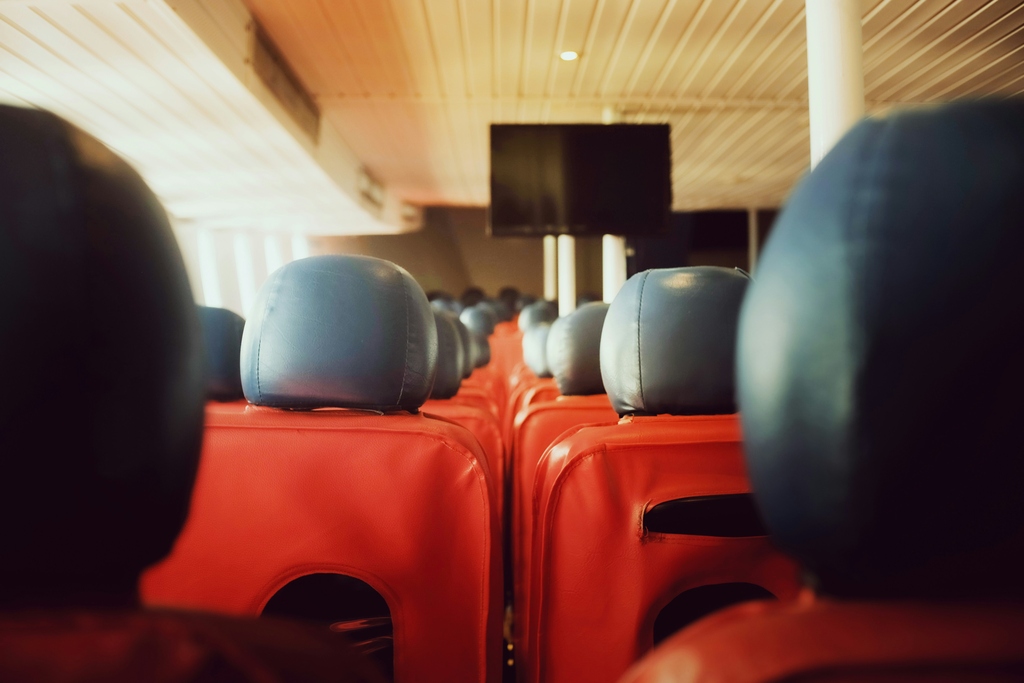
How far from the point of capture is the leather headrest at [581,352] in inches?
71.3

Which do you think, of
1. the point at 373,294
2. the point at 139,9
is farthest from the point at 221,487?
the point at 139,9

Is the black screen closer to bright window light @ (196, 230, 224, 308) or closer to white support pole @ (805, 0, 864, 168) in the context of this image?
white support pole @ (805, 0, 864, 168)

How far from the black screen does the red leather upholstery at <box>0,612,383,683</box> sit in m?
4.85

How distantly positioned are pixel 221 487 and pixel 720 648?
0.80 m

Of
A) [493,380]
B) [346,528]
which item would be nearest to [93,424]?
[346,528]

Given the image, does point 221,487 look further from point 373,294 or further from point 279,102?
point 279,102

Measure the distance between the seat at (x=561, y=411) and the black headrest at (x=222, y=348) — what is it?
0.70m

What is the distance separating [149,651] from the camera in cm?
35

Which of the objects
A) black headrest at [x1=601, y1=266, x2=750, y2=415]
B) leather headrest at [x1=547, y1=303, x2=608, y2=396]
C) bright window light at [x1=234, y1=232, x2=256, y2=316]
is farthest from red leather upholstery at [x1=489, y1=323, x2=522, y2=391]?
bright window light at [x1=234, y1=232, x2=256, y2=316]


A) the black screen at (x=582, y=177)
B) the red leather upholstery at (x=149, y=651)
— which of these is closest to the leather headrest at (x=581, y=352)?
the red leather upholstery at (x=149, y=651)

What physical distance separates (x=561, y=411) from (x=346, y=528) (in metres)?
0.73

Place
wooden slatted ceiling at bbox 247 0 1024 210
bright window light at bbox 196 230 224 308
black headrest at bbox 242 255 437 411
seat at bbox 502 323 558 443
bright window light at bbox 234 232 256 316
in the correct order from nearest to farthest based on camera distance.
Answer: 1. black headrest at bbox 242 255 437 411
2. seat at bbox 502 323 558 443
3. wooden slatted ceiling at bbox 247 0 1024 210
4. bright window light at bbox 196 230 224 308
5. bright window light at bbox 234 232 256 316

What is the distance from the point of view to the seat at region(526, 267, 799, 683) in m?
0.92

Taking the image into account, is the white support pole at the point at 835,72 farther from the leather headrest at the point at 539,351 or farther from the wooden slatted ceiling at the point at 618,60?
the wooden slatted ceiling at the point at 618,60
